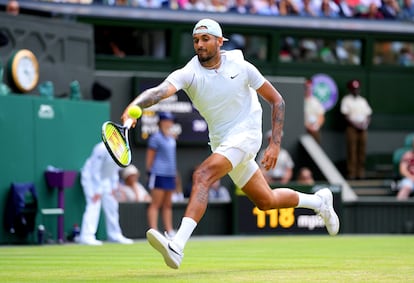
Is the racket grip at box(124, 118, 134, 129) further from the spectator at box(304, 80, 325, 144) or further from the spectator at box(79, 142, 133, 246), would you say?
the spectator at box(304, 80, 325, 144)

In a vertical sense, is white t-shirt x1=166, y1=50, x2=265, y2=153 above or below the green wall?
above

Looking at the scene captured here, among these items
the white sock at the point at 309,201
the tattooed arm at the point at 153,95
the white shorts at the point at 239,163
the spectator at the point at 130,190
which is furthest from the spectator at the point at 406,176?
the tattooed arm at the point at 153,95

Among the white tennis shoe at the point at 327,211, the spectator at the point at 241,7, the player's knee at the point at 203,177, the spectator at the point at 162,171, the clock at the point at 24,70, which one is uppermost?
the spectator at the point at 241,7

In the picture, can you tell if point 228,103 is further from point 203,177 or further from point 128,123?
point 128,123

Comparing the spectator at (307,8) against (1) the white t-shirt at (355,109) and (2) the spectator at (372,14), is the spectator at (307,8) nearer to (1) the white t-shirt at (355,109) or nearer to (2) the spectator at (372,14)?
(2) the spectator at (372,14)

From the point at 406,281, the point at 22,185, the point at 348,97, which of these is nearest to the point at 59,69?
the point at 22,185

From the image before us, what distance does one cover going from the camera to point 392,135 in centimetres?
2764

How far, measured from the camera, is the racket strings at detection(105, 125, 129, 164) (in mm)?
9312

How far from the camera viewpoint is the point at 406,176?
76.1 feet

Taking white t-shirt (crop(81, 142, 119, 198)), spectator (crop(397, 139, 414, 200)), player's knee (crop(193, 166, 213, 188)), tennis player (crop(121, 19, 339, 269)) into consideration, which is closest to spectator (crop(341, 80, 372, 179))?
spectator (crop(397, 139, 414, 200))

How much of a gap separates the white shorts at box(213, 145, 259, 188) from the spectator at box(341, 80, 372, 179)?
15.5m

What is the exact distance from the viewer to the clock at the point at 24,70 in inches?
706

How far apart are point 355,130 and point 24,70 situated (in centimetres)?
998

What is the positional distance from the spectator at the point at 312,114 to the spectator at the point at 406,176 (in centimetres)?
317
